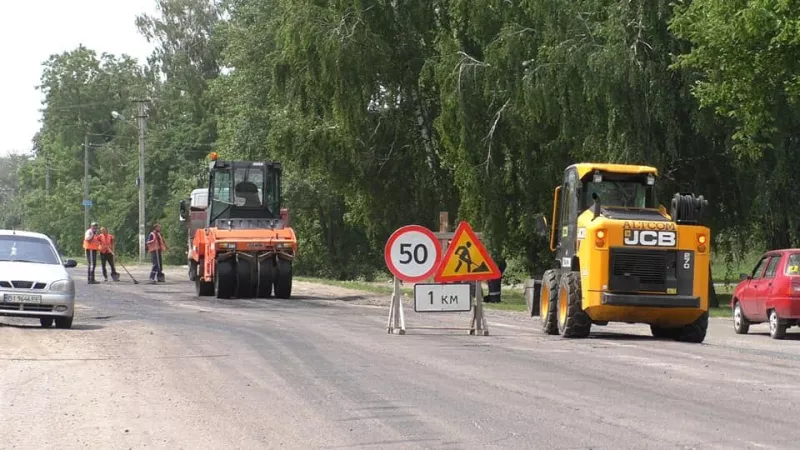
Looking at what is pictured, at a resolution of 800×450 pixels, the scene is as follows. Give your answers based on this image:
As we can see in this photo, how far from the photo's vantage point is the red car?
23.9 meters

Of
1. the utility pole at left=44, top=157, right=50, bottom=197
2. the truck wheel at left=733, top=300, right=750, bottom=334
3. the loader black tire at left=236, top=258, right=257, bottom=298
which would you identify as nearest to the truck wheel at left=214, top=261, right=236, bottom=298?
the loader black tire at left=236, top=258, right=257, bottom=298

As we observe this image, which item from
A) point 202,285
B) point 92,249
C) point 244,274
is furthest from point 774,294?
point 92,249

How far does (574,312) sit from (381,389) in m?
7.95

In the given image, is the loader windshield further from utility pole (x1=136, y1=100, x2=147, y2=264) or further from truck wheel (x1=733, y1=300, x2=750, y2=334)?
utility pole (x1=136, y1=100, x2=147, y2=264)

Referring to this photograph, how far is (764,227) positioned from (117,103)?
3749 inches

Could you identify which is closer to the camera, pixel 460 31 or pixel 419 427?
pixel 419 427

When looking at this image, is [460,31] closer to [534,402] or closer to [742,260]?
[742,260]

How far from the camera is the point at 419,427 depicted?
35.2 feet

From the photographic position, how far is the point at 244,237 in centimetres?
3369

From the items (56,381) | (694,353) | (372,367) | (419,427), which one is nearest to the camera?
(419,427)

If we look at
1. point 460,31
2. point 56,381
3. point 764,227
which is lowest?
point 56,381

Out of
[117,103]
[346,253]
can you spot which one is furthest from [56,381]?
[117,103]

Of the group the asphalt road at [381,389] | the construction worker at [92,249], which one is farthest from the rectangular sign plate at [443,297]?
the construction worker at [92,249]

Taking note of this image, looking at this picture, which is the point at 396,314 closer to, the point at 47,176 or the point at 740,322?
the point at 740,322
